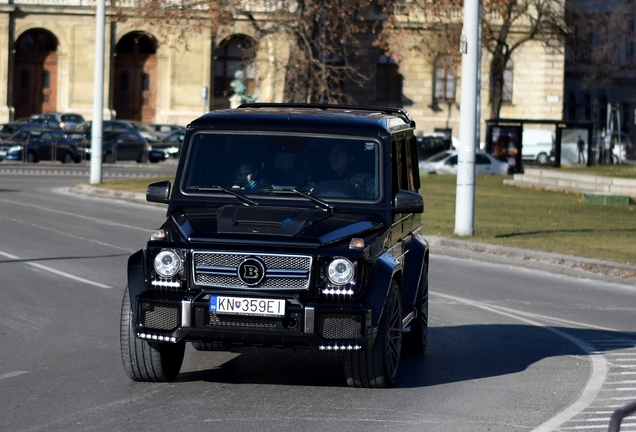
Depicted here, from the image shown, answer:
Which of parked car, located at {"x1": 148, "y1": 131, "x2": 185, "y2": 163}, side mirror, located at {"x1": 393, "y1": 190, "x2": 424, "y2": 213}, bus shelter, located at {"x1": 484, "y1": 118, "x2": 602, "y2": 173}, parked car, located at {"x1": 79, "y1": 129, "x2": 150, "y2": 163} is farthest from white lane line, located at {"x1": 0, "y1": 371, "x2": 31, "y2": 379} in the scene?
parked car, located at {"x1": 148, "y1": 131, "x2": 185, "y2": 163}

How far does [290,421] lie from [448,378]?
2.02 meters

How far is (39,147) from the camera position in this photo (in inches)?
1914

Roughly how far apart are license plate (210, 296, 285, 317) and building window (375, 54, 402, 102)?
6833 centimetres

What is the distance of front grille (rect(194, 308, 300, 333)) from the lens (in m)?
7.59

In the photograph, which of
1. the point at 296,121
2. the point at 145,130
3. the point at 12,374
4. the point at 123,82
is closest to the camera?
the point at 12,374

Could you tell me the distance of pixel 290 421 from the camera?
719 centimetres

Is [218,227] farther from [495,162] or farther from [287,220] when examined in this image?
[495,162]

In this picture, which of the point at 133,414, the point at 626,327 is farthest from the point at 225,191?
the point at 626,327

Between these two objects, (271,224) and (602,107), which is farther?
(602,107)

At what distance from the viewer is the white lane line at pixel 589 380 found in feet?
24.5

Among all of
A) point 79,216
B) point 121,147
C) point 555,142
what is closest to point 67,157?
point 121,147

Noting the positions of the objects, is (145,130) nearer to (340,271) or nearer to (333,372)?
(333,372)

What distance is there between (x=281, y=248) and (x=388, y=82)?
6863 centimetres

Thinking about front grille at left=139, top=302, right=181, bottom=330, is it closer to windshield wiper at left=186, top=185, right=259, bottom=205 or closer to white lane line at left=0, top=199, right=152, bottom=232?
windshield wiper at left=186, top=185, right=259, bottom=205
